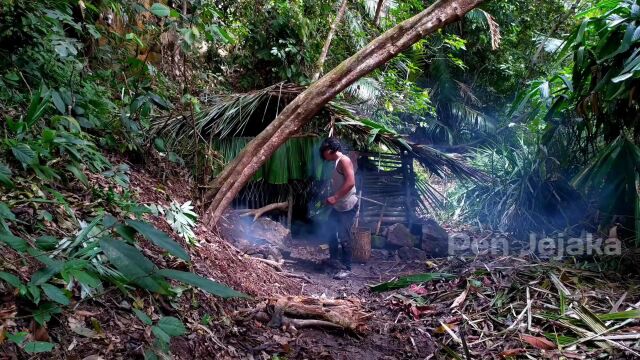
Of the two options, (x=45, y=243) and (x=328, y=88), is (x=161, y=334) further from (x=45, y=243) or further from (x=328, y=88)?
(x=328, y=88)

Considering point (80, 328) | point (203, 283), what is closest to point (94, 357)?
point (80, 328)

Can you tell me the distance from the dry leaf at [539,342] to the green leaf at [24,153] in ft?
10.8

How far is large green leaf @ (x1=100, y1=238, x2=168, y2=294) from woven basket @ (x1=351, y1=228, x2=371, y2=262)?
4.88m

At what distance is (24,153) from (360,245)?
4.31m

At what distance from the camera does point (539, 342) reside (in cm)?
296

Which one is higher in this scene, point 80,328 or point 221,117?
point 221,117

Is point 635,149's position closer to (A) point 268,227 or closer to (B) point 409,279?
(B) point 409,279

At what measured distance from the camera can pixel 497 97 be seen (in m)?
13.2

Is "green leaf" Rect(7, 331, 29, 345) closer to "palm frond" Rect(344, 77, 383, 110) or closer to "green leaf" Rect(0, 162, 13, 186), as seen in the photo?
"green leaf" Rect(0, 162, 13, 186)

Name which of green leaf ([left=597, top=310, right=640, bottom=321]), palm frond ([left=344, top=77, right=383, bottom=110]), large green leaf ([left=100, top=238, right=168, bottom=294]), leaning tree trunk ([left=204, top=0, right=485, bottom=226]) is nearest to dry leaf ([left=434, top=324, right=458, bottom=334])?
green leaf ([left=597, top=310, right=640, bottom=321])

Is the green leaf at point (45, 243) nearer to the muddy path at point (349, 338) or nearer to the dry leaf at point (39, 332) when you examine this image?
the dry leaf at point (39, 332)

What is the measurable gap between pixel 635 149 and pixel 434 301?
7.64 ft

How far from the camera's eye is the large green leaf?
121cm

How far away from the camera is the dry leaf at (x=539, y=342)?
2920 mm
